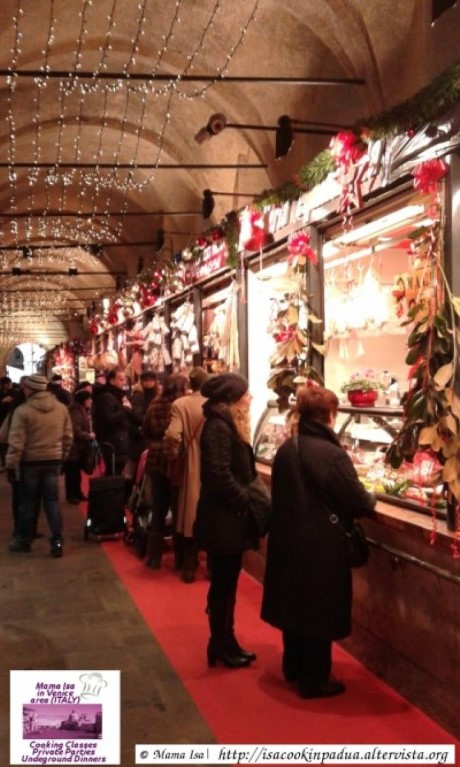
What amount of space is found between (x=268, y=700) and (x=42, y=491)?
385cm

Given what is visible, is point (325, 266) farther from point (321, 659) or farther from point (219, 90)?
point (219, 90)

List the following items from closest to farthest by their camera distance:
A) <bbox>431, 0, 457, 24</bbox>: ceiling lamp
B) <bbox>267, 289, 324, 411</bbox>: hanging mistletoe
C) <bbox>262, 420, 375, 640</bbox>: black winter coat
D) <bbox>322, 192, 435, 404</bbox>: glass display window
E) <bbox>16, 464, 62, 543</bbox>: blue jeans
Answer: <bbox>262, 420, 375, 640</bbox>: black winter coat, <bbox>431, 0, 457, 24</bbox>: ceiling lamp, <bbox>322, 192, 435, 404</bbox>: glass display window, <bbox>267, 289, 324, 411</bbox>: hanging mistletoe, <bbox>16, 464, 62, 543</bbox>: blue jeans

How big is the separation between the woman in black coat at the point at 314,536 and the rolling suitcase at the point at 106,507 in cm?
390

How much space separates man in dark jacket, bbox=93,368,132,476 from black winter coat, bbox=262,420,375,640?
5.11m

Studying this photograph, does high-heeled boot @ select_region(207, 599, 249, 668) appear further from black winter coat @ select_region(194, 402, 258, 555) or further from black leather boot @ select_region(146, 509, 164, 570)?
black leather boot @ select_region(146, 509, 164, 570)

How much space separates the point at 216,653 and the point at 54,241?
20.3 m

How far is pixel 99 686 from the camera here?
10.7 feet

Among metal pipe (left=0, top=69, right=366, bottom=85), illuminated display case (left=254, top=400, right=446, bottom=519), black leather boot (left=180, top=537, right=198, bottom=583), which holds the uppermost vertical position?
metal pipe (left=0, top=69, right=366, bottom=85)

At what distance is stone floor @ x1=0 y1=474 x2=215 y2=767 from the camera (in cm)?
372

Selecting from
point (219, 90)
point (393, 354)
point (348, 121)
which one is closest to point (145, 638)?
point (393, 354)

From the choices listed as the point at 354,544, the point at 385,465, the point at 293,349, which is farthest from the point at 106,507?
the point at 354,544

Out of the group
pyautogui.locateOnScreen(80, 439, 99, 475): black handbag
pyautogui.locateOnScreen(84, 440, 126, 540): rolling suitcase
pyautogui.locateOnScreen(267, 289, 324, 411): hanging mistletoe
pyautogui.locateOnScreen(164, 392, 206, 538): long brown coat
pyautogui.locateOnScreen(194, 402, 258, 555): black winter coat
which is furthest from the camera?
pyautogui.locateOnScreen(80, 439, 99, 475): black handbag

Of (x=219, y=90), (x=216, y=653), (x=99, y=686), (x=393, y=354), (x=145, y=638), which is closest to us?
(x=99, y=686)

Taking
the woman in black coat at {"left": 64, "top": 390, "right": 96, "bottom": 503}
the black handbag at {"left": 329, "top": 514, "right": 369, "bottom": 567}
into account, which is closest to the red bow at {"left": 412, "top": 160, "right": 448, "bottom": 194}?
the black handbag at {"left": 329, "top": 514, "right": 369, "bottom": 567}
